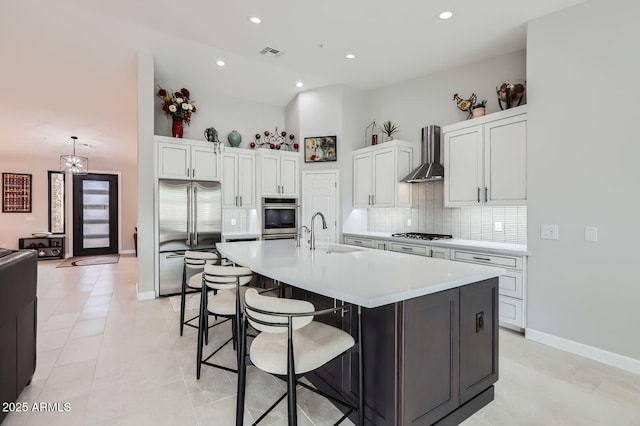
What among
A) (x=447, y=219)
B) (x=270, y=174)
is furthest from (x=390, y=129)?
(x=270, y=174)

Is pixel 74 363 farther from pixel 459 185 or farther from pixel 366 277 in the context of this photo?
pixel 459 185

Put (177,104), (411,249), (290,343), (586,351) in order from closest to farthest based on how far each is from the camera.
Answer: (290,343)
(586,351)
(411,249)
(177,104)

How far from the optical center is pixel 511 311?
10.8 feet

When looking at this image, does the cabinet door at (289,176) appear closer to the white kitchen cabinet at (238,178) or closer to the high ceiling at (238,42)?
the white kitchen cabinet at (238,178)

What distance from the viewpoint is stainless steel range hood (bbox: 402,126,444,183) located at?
4.23m

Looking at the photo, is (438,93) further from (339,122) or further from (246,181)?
(246,181)

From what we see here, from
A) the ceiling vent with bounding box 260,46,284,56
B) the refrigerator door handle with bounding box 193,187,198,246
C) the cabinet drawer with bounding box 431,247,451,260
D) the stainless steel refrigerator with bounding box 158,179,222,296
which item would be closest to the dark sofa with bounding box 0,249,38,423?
the stainless steel refrigerator with bounding box 158,179,222,296

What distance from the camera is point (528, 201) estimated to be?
10.4 feet

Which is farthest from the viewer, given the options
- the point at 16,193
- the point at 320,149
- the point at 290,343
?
the point at 16,193

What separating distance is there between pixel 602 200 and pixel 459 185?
1397 mm

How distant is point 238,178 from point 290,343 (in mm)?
4174

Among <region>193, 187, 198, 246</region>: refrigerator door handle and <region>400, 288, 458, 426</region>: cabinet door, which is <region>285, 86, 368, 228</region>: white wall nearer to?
<region>193, 187, 198, 246</region>: refrigerator door handle

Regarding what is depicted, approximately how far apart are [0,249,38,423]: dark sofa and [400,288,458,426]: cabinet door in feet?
7.09

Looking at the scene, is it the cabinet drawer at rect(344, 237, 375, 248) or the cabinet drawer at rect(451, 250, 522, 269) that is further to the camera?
the cabinet drawer at rect(344, 237, 375, 248)
